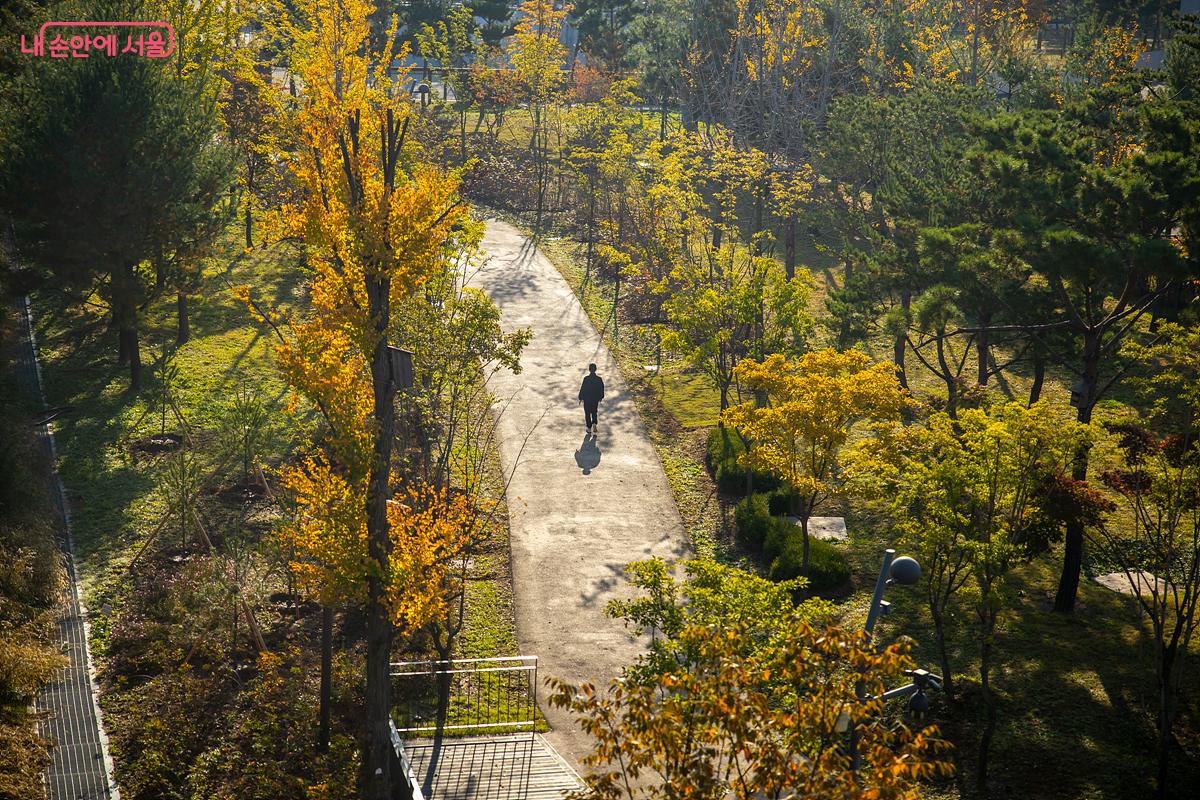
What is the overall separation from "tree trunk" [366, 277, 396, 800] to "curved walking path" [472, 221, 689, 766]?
9.57ft

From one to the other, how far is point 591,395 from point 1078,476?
10690mm

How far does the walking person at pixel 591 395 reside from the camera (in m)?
25.0

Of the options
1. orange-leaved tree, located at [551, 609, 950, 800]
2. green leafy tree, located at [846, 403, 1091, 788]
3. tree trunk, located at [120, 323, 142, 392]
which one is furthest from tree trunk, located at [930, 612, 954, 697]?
tree trunk, located at [120, 323, 142, 392]

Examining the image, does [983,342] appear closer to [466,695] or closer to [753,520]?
[753,520]

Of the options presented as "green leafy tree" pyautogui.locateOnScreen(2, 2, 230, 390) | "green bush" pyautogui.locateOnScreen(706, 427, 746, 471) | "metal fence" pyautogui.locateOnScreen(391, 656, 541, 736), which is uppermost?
"green leafy tree" pyautogui.locateOnScreen(2, 2, 230, 390)

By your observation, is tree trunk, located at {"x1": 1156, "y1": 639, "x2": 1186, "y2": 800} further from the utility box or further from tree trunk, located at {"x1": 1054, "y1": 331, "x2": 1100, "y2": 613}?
the utility box

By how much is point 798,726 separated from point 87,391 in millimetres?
21173

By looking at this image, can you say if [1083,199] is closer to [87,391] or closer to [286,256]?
[87,391]

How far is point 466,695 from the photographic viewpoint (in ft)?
56.2

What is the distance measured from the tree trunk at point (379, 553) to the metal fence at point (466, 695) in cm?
195

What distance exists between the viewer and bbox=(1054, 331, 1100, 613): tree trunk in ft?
58.1

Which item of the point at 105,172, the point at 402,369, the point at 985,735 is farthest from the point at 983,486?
the point at 105,172

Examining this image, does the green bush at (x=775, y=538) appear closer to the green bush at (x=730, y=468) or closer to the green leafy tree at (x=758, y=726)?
the green bush at (x=730, y=468)

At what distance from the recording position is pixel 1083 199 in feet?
55.3
